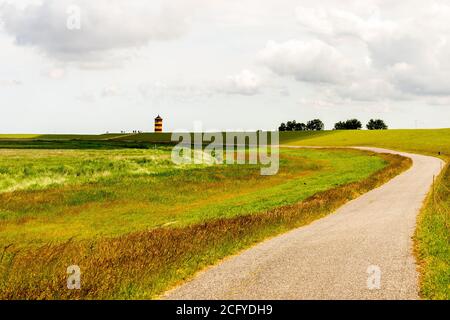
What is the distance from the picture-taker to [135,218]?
27500 mm

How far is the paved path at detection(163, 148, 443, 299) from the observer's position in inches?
387

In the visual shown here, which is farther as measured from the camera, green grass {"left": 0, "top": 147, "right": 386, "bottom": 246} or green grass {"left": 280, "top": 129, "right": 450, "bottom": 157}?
green grass {"left": 280, "top": 129, "right": 450, "bottom": 157}

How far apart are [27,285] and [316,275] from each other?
6.99 metres

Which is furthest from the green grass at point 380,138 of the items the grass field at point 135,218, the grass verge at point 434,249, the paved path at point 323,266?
the paved path at point 323,266

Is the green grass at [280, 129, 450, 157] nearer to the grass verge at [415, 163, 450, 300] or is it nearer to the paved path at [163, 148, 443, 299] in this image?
the grass verge at [415, 163, 450, 300]

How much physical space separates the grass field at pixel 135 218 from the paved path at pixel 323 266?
98cm

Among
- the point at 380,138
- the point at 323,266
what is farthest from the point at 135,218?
the point at 380,138

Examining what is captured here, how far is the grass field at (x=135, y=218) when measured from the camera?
37.0ft

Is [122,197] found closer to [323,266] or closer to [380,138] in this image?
[323,266]

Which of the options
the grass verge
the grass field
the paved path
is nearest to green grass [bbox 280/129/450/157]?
the grass field

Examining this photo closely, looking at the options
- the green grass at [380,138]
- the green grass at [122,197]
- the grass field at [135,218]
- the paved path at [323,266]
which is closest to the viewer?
the paved path at [323,266]

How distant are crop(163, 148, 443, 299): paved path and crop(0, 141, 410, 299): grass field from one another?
978mm

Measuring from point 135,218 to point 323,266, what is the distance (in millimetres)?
17723

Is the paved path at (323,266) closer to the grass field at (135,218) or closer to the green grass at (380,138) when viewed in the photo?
the grass field at (135,218)
